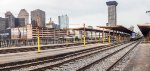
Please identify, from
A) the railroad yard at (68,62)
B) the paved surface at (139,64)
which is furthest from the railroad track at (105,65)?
the paved surface at (139,64)

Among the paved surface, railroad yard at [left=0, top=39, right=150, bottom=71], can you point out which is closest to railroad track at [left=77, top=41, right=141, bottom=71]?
A: railroad yard at [left=0, top=39, right=150, bottom=71]

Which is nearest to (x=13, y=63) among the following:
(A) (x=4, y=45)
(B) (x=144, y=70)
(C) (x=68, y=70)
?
(C) (x=68, y=70)

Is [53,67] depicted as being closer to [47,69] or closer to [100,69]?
[47,69]

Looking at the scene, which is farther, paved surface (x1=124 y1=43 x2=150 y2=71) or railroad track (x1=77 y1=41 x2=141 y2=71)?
paved surface (x1=124 y1=43 x2=150 y2=71)

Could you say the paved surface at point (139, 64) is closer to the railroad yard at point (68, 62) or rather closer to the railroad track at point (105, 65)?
the railroad yard at point (68, 62)

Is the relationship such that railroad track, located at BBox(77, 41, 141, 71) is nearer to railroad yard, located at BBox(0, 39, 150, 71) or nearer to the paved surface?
railroad yard, located at BBox(0, 39, 150, 71)

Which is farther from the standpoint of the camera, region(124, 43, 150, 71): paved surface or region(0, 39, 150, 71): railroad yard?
region(124, 43, 150, 71): paved surface

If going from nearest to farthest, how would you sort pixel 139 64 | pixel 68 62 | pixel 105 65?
1. pixel 105 65
2. pixel 139 64
3. pixel 68 62

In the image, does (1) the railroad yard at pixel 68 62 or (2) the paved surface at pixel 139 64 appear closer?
A: (1) the railroad yard at pixel 68 62

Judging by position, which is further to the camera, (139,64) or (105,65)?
(139,64)

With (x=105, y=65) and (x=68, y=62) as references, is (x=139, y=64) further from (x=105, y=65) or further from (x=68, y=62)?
(x=68, y=62)

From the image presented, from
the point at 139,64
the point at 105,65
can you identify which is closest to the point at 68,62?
the point at 105,65

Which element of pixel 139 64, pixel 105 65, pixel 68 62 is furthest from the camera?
pixel 68 62

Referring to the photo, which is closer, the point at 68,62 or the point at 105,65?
the point at 105,65
